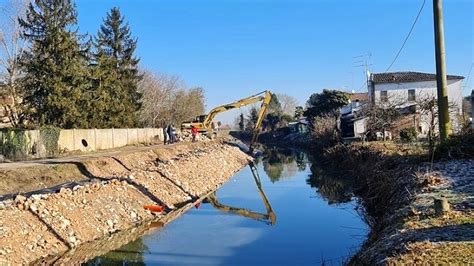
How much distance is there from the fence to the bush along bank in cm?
1944

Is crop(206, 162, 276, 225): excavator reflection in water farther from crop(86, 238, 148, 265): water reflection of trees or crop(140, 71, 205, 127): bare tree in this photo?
crop(140, 71, 205, 127): bare tree

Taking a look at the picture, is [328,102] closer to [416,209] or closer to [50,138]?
[50,138]

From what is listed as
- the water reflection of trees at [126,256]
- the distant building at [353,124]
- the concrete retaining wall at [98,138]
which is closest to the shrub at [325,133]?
the distant building at [353,124]

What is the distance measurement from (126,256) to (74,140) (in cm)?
2336

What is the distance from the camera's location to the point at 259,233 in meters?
16.2

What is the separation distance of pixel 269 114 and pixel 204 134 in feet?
163

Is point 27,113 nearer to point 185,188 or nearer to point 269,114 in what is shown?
point 185,188

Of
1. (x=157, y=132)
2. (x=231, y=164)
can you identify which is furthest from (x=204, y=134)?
(x=231, y=164)

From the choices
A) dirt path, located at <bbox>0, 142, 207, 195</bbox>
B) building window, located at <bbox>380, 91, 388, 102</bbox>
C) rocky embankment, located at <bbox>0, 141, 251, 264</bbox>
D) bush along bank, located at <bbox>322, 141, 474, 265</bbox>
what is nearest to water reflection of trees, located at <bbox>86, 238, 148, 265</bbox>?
rocky embankment, located at <bbox>0, 141, 251, 264</bbox>

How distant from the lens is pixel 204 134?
5512 cm

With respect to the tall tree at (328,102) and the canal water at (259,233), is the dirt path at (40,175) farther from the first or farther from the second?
the tall tree at (328,102)

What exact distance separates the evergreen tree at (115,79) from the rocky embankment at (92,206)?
13.9 metres

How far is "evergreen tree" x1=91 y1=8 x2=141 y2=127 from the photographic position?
41.4 metres

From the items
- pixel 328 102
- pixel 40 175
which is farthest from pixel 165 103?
pixel 40 175
